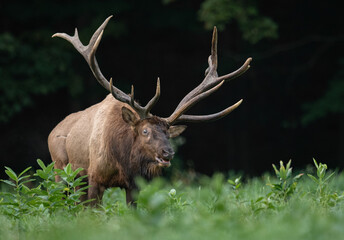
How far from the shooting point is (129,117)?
639cm

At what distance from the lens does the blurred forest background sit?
1251cm

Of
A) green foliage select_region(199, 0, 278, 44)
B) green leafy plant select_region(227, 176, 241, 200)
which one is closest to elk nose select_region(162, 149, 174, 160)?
green leafy plant select_region(227, 176, 241, 200)

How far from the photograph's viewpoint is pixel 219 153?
15.1 metres

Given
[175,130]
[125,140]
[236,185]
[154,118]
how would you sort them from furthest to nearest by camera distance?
[175,130] < [125,140] < [154,118] < [236,185]

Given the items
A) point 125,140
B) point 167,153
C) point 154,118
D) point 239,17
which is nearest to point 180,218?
point 167,153

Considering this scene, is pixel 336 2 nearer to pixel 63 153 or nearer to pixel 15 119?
pixel 15 119

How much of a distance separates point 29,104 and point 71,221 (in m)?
8.00

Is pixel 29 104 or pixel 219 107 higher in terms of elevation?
pixel 29 104

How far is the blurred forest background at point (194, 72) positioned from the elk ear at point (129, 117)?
19.1 ft

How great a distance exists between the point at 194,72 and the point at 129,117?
810cm

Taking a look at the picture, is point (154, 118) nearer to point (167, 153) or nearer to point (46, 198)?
point (167, 153)

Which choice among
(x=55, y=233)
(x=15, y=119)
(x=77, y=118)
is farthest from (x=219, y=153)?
(x=55, y=233)

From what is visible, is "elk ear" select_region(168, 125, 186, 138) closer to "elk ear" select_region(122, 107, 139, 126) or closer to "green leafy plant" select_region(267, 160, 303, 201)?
"elk ear" select_region(122, 107, 139, 126)

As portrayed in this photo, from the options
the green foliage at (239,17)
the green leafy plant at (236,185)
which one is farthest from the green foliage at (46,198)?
the green foliage at (239,17)
